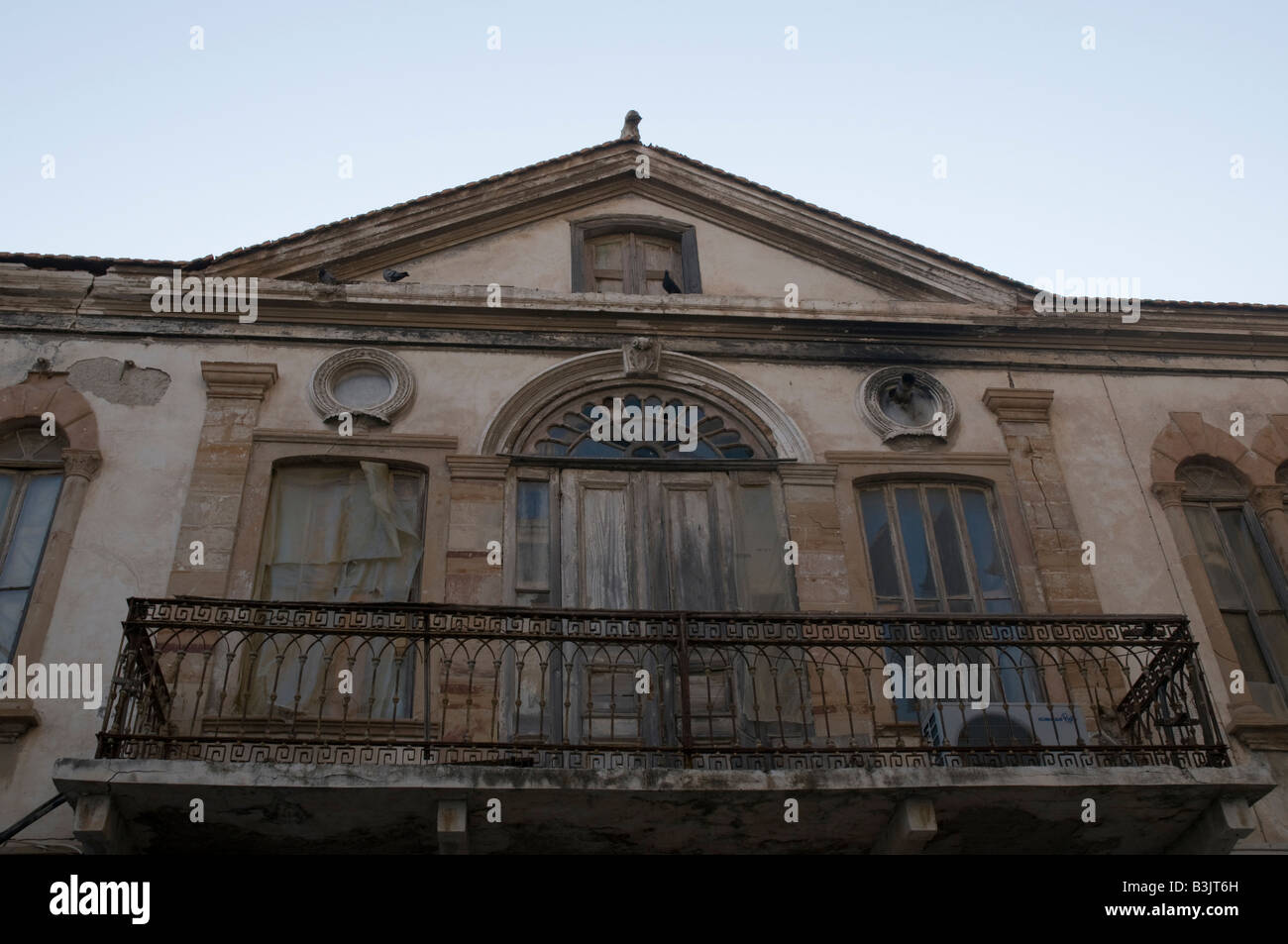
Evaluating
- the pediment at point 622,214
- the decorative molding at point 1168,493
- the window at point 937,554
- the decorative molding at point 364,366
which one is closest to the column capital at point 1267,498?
the decorative molding at point 1168,493

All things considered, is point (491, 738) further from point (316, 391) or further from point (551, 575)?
point (316, 391)

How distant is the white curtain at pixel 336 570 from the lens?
29.9 feet

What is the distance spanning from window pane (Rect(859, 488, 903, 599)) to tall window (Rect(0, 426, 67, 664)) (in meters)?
6.15

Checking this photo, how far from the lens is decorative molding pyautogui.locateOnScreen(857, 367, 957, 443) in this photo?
432 inches

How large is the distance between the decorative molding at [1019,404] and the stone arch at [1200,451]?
0.94 metres

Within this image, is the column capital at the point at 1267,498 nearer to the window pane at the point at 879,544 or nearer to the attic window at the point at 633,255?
the window pane at the point at 879,544

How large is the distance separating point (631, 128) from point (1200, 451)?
5.98 metres

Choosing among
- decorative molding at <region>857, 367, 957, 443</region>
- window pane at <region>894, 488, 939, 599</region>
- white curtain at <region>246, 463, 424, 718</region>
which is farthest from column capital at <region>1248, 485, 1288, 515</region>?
white curtain at <region>246, 463, 424, 718</region>

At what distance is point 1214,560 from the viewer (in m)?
10.6

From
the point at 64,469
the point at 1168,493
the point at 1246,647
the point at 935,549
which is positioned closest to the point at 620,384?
the point at 935,549

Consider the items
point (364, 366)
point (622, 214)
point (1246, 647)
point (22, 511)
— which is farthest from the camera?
point (622, 214)

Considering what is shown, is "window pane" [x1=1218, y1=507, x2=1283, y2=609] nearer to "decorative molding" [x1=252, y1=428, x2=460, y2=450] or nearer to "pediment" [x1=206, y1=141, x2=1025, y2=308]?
"pediment" [x1=206, y1=141, x2=1025, y2=308]

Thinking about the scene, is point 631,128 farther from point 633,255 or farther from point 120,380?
point 120,380
